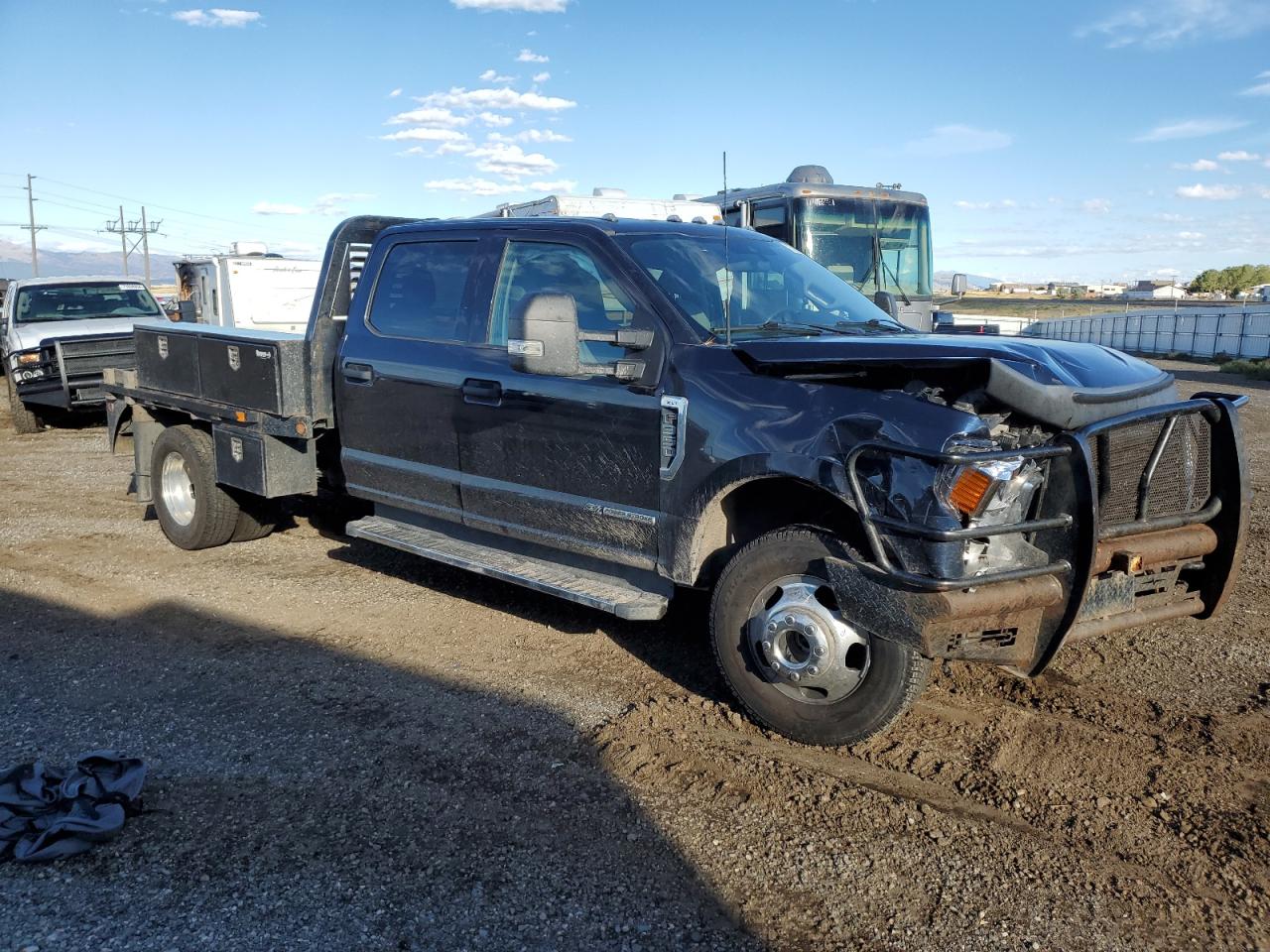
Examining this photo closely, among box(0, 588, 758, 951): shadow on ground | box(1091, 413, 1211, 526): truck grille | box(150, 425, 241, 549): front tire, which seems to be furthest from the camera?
box(150, 425, 241, 549): front tire

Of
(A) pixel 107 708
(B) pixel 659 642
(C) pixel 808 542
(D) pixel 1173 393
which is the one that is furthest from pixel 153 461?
(D) pixel 1173 393

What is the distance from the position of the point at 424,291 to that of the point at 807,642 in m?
3.07

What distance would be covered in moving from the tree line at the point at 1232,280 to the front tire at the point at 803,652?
291 ft

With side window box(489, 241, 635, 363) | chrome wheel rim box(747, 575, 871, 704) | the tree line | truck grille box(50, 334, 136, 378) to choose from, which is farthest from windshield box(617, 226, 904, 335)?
the tree line

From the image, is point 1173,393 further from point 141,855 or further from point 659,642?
point 141,855

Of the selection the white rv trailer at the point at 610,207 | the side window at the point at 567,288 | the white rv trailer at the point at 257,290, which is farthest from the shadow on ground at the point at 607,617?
the white rv trailer at the point at 257,290

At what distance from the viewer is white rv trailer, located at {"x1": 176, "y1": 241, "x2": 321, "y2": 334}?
18.7 m

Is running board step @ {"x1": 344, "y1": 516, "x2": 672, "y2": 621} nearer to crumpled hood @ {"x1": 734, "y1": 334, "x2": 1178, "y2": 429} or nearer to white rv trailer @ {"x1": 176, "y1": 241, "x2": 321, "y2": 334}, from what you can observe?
crumpled hood @ {"x1": 734, "y1": 334, "x2": 1178, "y2": 429}

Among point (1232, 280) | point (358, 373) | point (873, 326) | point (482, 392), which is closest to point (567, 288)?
point (482, 392)

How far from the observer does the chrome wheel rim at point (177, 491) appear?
7.54 metres

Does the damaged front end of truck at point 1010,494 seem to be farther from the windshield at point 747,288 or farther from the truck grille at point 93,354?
the truck grille at point 93,354

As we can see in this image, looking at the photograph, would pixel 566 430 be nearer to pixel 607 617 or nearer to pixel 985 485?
pixel 607 617

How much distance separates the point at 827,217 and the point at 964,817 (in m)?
12.5

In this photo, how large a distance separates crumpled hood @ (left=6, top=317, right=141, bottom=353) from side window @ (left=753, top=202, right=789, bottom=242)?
8.82m
